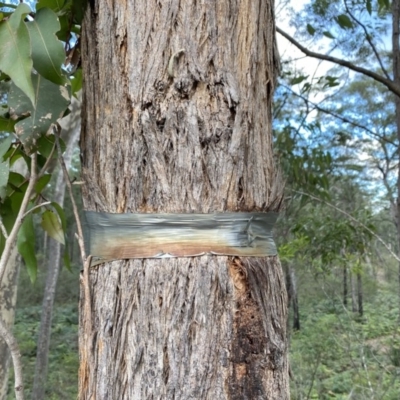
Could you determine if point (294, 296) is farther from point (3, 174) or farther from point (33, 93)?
point (33, 93)

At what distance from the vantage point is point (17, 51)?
0.53m

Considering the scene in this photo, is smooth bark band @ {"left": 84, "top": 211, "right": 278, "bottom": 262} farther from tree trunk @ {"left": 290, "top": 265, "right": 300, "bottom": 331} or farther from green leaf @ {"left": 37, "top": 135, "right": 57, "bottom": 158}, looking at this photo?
tree trunk @ {"left": 290, "top": 265, "right": 300, "bottom": 331}

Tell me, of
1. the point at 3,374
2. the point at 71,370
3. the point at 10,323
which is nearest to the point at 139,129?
the point at 10,323

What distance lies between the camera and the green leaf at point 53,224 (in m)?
0.83

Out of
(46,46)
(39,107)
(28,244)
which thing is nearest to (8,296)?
(28,244)

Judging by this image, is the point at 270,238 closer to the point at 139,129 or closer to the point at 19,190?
the point at 139,129

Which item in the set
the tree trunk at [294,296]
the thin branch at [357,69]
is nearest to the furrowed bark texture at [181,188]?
the thin branch at [357,69]

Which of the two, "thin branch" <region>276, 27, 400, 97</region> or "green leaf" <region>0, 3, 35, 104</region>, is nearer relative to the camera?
"green leaf" <region>0, 3, 35, 104</region>

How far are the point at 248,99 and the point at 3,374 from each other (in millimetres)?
2939

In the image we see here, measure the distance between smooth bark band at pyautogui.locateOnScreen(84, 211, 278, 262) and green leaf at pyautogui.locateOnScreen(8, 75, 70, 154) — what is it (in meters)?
0.16

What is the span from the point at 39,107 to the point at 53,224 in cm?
26

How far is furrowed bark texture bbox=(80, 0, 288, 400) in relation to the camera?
56 cm

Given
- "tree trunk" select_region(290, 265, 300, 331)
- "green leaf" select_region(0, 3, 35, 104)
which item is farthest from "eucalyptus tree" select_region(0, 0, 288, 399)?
"tree trunk" select_region(290, 265, 300, 331)

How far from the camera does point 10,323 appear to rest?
2826mm
